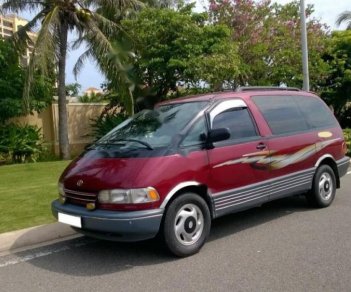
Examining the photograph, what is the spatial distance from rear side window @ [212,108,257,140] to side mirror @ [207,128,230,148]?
25 cm

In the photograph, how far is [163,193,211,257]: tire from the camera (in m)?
5.19

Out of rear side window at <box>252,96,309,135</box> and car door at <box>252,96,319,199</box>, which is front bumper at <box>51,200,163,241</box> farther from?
rear side window at <box>252,96,309,135</box>

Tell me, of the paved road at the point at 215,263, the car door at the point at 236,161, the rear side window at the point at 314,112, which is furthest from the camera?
the rear side window at the point at 314,112

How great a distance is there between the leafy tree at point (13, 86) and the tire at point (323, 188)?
11.6 metres

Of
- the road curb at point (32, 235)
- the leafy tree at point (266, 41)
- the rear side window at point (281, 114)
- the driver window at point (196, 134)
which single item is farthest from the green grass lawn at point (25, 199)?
the leafy tree at point (266, 41)

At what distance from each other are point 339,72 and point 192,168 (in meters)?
19.1

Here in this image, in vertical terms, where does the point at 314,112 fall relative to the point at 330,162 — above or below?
above

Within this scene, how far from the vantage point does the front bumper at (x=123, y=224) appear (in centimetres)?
496

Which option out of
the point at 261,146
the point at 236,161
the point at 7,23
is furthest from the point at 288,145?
the point at 7,23

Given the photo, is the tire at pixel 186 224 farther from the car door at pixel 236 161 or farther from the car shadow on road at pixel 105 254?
the car door at pixel 236 161

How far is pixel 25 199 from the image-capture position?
Result: 8.47m

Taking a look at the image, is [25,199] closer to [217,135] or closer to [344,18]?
[217,135]

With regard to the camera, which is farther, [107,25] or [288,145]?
[107,25]

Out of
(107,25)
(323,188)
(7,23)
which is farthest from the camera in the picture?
(7,23)
